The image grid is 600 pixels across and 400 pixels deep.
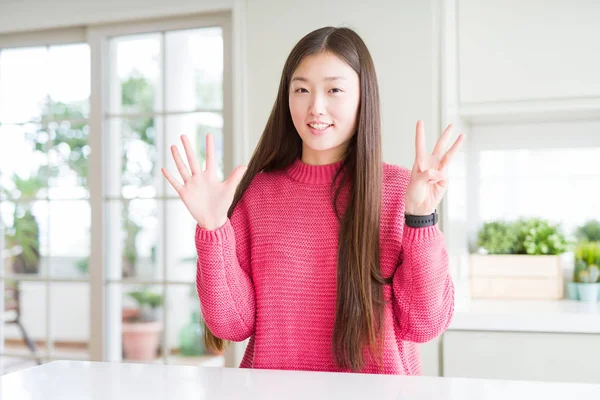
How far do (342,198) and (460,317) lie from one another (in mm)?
1041

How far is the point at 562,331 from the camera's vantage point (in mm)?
2131

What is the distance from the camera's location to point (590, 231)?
8.86ft

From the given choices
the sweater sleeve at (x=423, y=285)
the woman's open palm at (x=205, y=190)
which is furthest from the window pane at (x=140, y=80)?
the sweater sleeve at (x=423, y=285)

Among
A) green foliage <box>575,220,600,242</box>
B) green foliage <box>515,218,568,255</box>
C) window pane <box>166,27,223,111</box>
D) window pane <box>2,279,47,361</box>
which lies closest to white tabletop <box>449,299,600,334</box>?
green foliage <box>515,218,568,255</box>

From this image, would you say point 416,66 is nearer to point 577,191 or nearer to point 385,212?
point 577,191

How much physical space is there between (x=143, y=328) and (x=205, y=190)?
425cm

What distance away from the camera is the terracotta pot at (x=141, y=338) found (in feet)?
17.0

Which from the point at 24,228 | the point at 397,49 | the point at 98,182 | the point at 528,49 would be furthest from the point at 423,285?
the point at 24,228

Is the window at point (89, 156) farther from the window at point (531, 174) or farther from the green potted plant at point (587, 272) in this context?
the green potted plant at point (587, 272)

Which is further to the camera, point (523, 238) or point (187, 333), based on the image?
point (187, 333)

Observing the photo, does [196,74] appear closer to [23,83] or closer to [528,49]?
[23,83]

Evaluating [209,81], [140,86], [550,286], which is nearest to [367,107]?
[550,286]

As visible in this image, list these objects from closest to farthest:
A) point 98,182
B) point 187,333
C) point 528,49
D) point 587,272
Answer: point 528,49, point 587,272, point 98,182, point 187,333

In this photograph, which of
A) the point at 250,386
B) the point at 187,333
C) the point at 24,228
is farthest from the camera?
the point at 187,333
